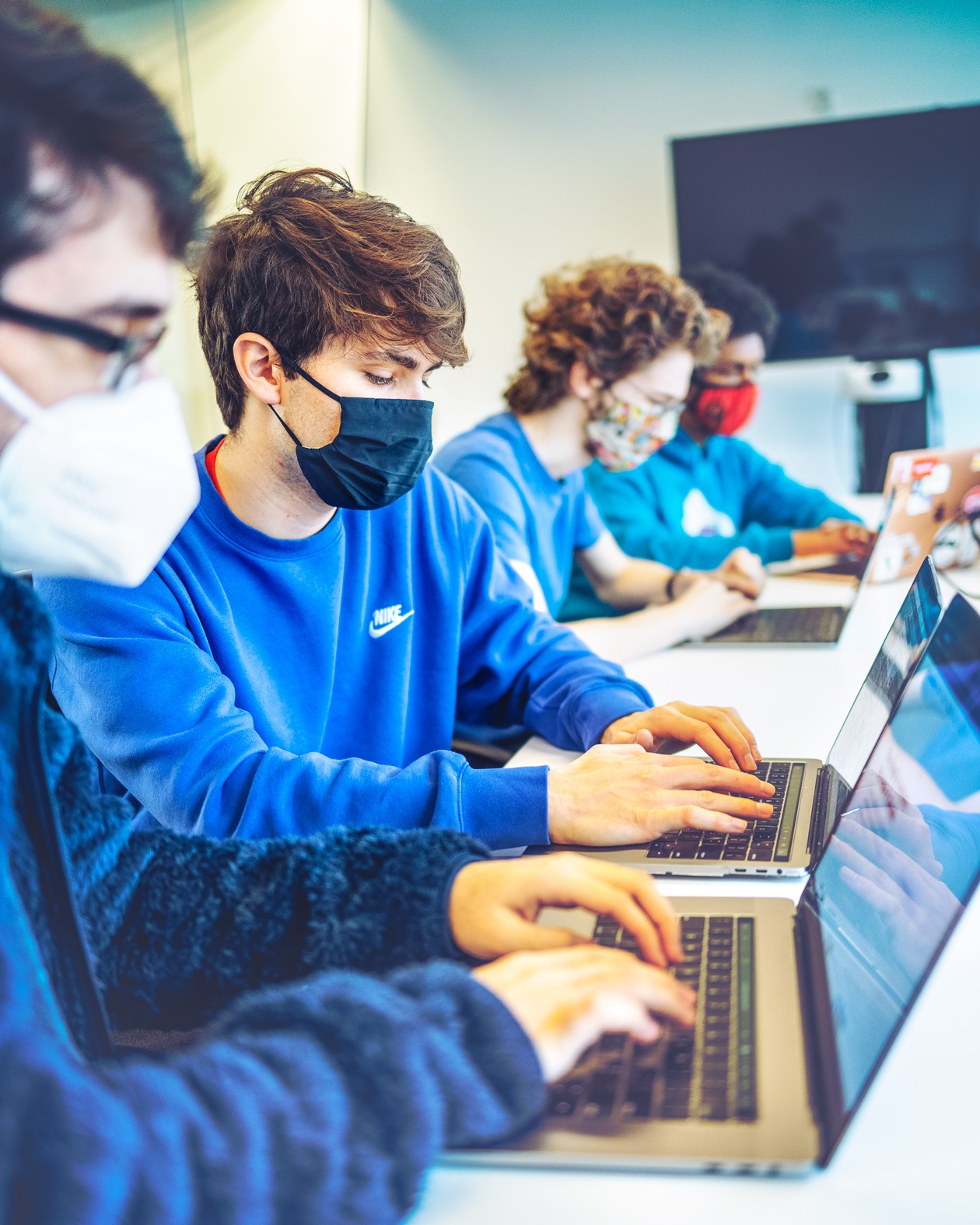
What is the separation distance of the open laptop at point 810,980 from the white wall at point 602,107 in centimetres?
271

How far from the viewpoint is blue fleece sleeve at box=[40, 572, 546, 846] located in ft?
3.16

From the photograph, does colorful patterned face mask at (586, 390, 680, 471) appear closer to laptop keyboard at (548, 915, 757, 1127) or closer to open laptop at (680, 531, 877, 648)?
open laptop at (680, 531, 877, 648)

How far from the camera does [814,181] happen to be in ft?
9.76

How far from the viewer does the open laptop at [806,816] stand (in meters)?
0.88

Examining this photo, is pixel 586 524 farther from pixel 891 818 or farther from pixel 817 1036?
pixel 817 1036

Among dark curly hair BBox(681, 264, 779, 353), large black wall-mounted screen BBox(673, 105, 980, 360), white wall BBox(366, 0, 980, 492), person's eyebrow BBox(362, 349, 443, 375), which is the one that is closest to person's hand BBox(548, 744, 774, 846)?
person's eyebrow BBox(362, 349, 443, 375)

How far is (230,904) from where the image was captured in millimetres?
745

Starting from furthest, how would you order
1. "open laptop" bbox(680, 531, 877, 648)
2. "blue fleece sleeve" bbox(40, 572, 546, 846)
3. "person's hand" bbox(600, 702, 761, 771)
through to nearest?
"open laptop" bbox(680, 531, 877, 648) < "person's hand" bbox(600, 702, 761, 771) < "blue fleece sleeve" bbox(40, 572, 546, 846)

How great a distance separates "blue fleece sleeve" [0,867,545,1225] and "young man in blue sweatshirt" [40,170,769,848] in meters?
0.44

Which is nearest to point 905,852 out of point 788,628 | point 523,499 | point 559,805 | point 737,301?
point 559,805

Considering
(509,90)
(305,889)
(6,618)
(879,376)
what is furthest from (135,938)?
(509,90)

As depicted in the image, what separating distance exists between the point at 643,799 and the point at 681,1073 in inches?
14.6

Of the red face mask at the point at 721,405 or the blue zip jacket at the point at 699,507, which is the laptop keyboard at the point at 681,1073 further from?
the red face mask at the point at 721,405

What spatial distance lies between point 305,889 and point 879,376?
2778 millimetres
